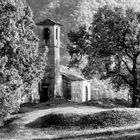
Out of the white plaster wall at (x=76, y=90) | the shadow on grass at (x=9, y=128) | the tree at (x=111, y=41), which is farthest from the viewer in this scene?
the white plaster wall at (x=76, y=90)

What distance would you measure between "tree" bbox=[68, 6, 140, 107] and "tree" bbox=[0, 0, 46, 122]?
13206 millimetres

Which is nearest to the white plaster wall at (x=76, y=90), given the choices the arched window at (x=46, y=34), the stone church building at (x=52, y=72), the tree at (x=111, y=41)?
the stone church building at (x=52, y=72)

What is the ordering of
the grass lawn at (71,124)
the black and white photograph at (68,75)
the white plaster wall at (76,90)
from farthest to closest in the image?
the white plaster wall at (76,90) < the black and white photograph at (68,75) < the grass lawn at (71,124)

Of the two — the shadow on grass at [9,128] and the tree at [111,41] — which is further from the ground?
the tree at [111,41]

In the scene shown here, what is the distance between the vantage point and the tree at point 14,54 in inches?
1048

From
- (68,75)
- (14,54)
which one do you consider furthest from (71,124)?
(68,75)

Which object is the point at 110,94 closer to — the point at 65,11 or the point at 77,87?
the point at 77,87

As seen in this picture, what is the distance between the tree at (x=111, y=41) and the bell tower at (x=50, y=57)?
1195cm

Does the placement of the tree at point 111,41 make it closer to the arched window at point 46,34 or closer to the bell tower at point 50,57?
the bell tower at point 50,57

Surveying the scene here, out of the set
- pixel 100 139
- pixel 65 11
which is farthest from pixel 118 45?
pixel 65 11

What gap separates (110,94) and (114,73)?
58940 mm

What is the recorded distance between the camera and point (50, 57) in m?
59.9

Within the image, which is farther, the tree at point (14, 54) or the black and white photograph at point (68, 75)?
the black and white photograph at point (68, 75)

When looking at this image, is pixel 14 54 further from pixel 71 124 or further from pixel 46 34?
pixel 46 34
